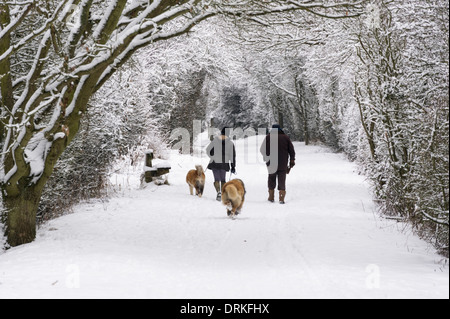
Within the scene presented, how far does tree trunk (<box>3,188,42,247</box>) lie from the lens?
7258 millimetres

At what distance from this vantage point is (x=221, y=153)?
1297 centimetres

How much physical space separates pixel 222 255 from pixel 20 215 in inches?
133

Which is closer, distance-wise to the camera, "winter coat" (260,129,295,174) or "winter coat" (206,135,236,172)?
"winter coat" (260,129,295,174)

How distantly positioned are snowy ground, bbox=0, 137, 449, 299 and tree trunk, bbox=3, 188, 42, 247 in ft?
0.93

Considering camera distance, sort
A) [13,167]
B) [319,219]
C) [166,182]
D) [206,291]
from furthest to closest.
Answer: [166,182]
[319,219]
[13,167]
[206,291]

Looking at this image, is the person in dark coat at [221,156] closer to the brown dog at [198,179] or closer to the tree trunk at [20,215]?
the brown dog at [198,179]

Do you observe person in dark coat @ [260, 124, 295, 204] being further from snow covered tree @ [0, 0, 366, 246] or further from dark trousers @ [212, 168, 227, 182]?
snow covered tree @ [0, 0, 366, 246]

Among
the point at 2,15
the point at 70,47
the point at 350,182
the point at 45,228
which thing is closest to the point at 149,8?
the point at 70,47

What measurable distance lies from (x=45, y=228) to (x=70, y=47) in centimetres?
345

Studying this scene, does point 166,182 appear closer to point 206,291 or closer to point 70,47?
point 70,47

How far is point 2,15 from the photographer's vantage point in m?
7.05

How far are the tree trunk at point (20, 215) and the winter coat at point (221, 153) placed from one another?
6205 mm

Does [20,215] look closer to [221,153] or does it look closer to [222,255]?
[222,255]

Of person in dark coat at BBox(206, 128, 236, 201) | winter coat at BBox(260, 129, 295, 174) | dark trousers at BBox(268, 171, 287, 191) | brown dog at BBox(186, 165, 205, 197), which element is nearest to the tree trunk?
brown dog at BBox(186, 165, 205, 197)
